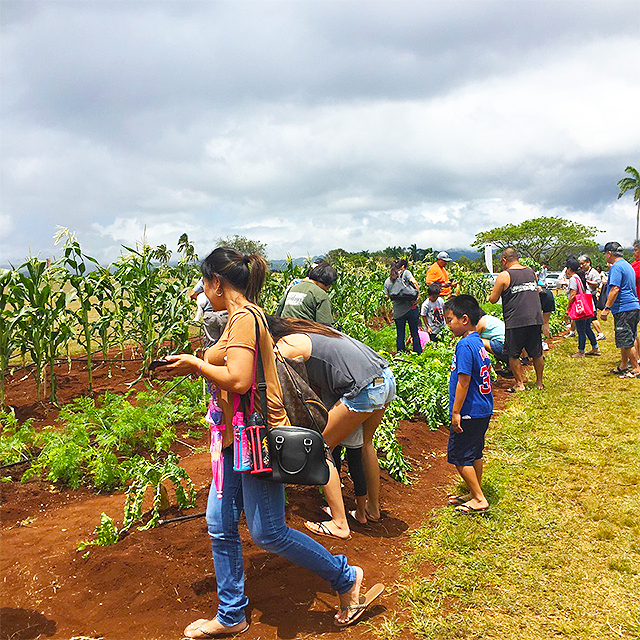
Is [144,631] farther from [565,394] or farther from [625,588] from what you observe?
[565,394]

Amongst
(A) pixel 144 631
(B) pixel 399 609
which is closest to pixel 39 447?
(A) pixel 144 631

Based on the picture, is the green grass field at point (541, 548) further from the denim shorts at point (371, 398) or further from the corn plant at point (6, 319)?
the corn plant at point (6, 319)

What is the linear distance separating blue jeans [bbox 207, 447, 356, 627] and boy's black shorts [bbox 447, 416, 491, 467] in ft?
5.51

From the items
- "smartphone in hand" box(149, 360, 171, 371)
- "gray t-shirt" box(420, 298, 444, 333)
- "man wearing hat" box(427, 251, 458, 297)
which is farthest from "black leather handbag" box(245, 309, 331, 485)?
"man wearing hat" box(427, 251, 458, 297)

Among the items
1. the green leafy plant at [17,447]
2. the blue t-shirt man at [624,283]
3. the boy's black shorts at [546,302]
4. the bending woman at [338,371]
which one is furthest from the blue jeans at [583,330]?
the green leafy plant at [17,447]

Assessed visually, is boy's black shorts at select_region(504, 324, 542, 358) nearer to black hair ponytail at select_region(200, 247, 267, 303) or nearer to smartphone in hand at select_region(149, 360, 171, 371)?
black hair ponytail at select_region(200, 247, 267, 303)

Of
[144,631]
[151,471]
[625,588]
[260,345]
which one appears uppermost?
[260,345]

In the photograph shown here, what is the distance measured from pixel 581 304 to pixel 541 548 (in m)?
7.60

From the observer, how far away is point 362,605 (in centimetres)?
304

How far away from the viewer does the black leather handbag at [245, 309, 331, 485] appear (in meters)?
2.69

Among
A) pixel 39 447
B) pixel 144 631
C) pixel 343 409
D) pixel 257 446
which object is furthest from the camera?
pixel 39 447

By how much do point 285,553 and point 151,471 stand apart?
1362mm

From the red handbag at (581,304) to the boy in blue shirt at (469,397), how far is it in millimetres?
6998

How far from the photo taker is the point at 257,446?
268cm
